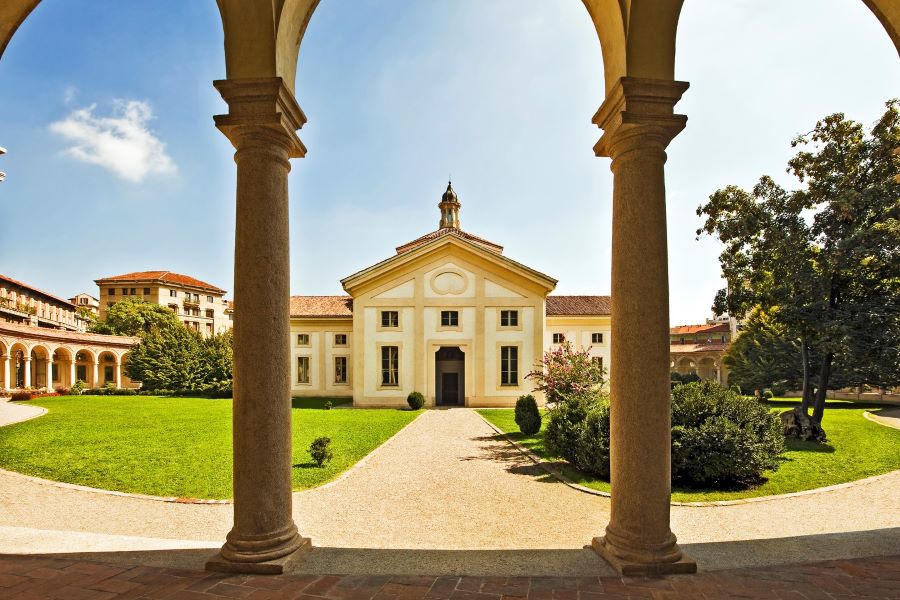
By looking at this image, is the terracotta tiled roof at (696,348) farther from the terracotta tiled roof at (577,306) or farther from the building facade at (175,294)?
the building facade at (175,294)

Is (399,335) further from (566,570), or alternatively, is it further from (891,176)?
(566,570)

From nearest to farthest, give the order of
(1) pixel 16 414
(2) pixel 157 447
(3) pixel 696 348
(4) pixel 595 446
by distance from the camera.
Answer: (4) pixel 595 446
(2) pixel 157 447
(1) pixel 16 414
(3) pixel 696 348

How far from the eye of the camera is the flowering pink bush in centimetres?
1516

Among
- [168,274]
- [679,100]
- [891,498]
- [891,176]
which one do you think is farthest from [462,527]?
[168,274]

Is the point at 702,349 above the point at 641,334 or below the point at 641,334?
below

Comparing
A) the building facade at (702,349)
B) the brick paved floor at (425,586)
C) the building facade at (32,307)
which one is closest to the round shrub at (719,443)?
the brick paved floor at (425,586)

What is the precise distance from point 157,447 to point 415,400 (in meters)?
15.6

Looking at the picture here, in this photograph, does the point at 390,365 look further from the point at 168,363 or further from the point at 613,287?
the point at 613,287

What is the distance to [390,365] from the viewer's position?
98.7 ft

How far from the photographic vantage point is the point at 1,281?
2160 inches

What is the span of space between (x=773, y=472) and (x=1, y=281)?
239 ft

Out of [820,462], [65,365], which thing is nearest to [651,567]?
[820,462]

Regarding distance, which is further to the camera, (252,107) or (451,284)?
(451,284)

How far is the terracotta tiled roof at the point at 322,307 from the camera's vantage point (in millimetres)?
36125
